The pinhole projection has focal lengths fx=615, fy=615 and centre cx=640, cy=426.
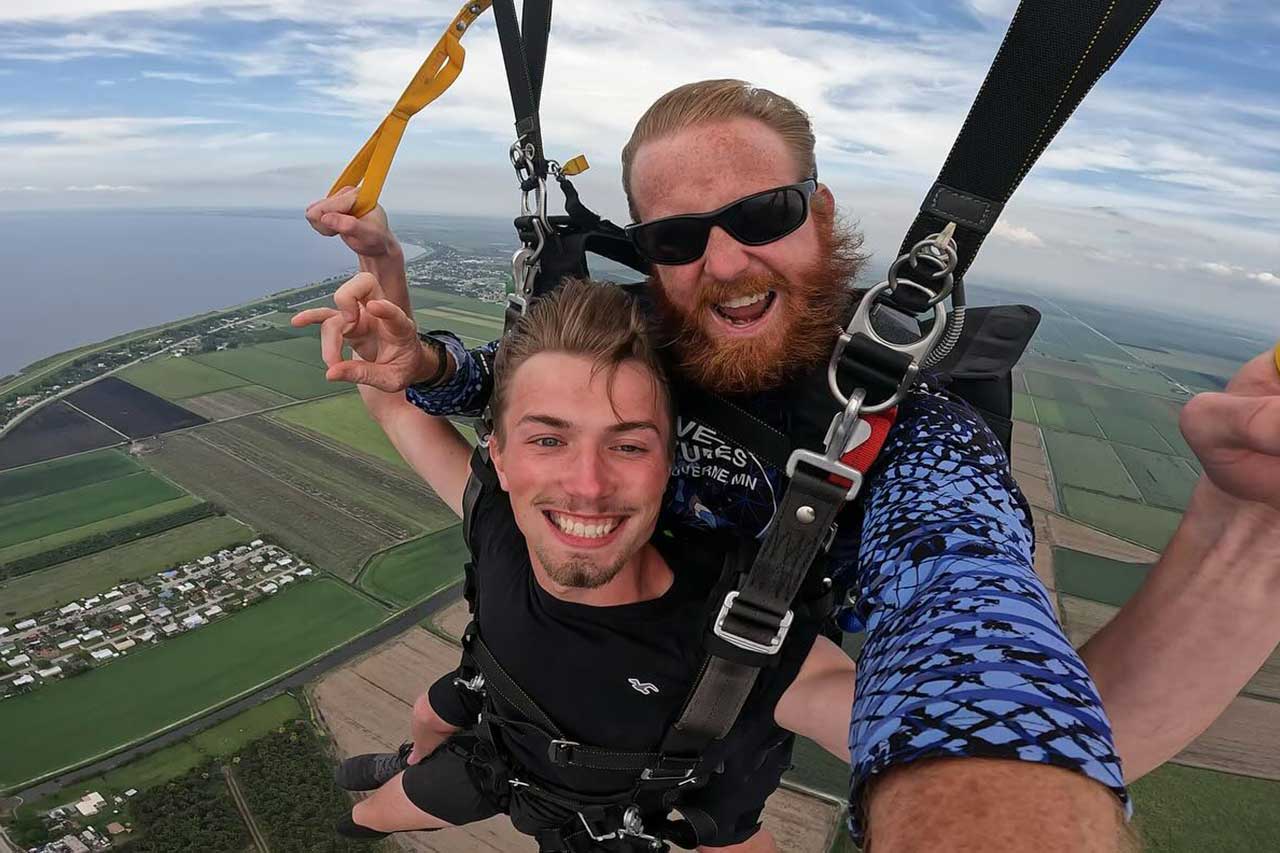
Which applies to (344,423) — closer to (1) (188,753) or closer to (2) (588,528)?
(1) (188,753)

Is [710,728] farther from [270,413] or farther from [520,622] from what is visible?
[270,413]

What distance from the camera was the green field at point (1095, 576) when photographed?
23.8 metres

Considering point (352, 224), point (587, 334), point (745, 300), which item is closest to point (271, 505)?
point (352, 224)

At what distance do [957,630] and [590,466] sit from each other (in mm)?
1111

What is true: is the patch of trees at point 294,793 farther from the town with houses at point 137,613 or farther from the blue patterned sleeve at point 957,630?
the blue patterned sleeve at point 957,630

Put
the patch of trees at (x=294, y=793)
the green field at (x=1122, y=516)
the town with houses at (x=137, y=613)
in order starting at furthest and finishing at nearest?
the green field at (x=1122, y=516)
the town with houses at (x=137, y=613)
the patch of trees at (x=294, y=793)

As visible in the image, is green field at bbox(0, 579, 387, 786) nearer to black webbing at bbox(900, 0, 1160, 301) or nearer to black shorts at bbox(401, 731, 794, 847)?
black shorts at bbox(401, 731, 794, 847)

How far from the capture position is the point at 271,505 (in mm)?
28328

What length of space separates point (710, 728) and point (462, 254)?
95436 millimetres

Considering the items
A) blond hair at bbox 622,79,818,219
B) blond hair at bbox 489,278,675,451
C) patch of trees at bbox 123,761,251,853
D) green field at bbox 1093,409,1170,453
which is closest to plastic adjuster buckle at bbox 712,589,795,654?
blond hair at bbox 489,278,675,451

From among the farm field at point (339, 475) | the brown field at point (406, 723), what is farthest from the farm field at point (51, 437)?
the brown field at point (406, 723)

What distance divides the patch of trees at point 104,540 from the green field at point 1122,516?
40971 mm

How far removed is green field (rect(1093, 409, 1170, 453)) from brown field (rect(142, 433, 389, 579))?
44972 mm

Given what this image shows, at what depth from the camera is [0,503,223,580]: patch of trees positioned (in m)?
24.1
